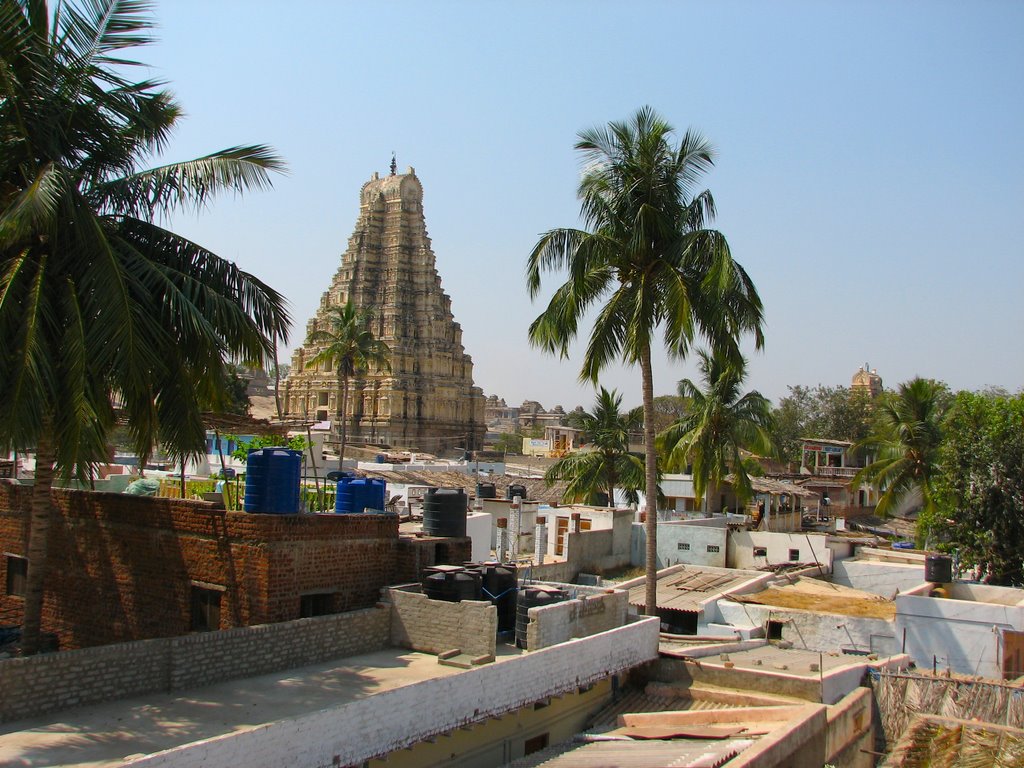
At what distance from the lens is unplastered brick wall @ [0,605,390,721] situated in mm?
10625

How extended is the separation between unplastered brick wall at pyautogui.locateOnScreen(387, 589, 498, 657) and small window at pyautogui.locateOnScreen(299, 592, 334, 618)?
36.0 inches

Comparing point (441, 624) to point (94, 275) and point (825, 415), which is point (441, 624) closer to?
point (94, 275)

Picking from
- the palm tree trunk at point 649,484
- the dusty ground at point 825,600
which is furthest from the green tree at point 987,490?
the palm tree trunk at point 649,484

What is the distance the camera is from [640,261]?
63.6 ft

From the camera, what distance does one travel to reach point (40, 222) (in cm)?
1089

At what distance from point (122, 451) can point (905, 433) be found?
37.1 meters

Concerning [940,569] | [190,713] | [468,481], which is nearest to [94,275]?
[190,713]

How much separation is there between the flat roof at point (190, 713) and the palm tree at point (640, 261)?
777 centimetres

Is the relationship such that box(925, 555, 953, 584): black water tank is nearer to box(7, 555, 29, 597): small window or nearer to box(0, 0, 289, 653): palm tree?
box(0, 0, 289, 653): palm tree

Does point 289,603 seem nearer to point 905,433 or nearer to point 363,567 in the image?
point 363,567

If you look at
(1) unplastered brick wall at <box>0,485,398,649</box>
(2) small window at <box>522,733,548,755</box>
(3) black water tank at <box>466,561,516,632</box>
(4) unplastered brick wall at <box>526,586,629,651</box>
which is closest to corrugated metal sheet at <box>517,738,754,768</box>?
(2) small window at <box>522,733,548,755</box>

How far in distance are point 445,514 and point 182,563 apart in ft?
15.9

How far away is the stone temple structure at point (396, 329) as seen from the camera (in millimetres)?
72812

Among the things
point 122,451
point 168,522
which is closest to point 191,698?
point 168,522
